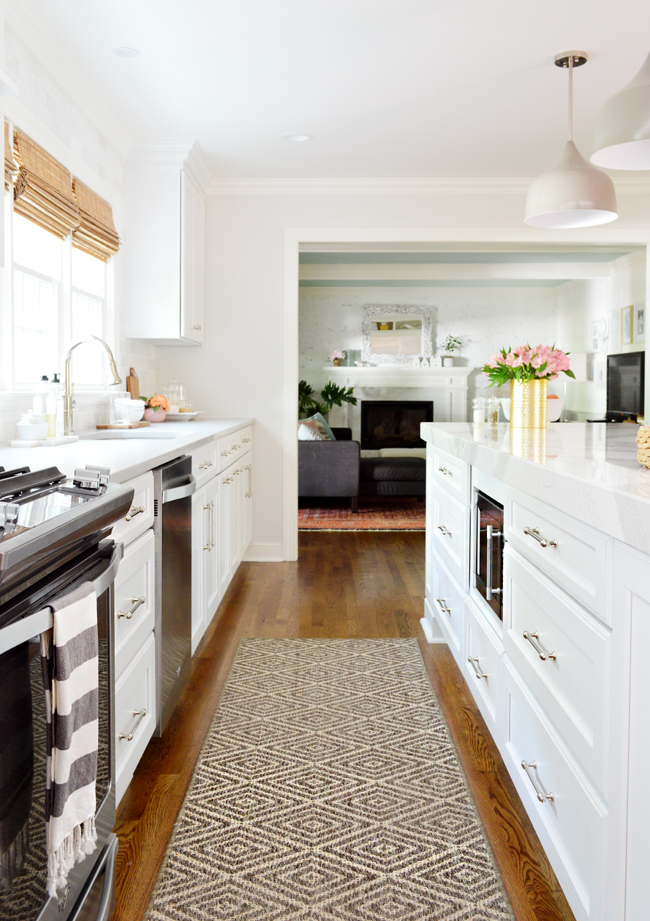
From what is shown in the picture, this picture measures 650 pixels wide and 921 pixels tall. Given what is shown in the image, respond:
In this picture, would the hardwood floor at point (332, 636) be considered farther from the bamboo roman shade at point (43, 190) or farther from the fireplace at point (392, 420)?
the fireplace at point (392, 420)

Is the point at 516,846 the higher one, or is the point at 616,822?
the point at 616,822

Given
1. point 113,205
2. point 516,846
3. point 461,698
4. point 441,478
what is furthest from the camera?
point 113,205

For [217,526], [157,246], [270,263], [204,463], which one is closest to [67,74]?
[157,246]

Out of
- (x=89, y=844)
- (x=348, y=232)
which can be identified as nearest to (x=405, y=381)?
(x=348, y=232)

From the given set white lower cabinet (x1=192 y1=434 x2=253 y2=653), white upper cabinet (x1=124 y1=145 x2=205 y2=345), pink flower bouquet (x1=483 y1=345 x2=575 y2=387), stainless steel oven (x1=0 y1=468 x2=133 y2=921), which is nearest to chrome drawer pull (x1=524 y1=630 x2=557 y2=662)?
stainless steel oven (x1=0 y1=468 x2=133 y2=921)

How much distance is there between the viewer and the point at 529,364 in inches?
107

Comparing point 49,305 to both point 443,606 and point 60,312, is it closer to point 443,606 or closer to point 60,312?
point 60,312

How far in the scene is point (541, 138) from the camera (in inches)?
158

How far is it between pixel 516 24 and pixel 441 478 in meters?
1.77

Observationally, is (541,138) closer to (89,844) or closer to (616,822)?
(616,822)

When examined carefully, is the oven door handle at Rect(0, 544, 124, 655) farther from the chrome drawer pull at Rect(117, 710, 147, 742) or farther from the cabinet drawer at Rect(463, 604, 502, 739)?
→ the cabinet drawer at Rect(463, 604, 502, 739)

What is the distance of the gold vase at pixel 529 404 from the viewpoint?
2793 millimetres

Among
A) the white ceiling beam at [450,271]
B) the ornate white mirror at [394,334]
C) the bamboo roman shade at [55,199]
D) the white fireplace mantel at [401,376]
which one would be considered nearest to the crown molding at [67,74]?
the bamboo roman shade at [55,199]

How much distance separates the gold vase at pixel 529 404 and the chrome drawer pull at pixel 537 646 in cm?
131
